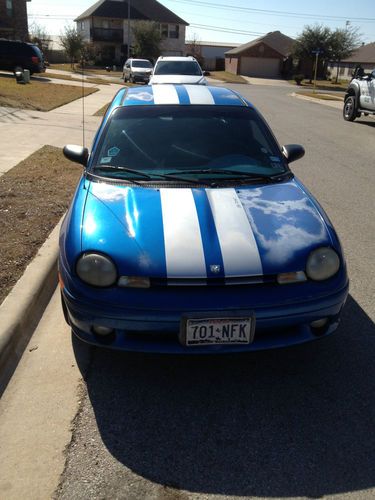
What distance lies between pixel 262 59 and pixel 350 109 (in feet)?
184

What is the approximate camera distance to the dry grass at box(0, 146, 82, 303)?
4.25 meters

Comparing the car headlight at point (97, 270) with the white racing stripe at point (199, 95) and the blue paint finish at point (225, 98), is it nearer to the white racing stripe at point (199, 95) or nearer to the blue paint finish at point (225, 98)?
the white racing stripe at point (199, 95)

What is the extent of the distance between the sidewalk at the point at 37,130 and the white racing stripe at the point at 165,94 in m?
3.48

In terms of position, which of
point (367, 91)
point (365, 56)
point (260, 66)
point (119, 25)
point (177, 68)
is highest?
point (119, 25)

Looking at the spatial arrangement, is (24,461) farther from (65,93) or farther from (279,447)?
(65,93)

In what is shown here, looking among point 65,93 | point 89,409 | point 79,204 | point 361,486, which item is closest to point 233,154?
point 79,204

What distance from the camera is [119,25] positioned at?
6581cm

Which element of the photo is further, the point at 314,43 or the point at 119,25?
the point at 119,25

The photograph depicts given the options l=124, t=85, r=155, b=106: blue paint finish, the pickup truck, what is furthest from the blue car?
the pickup truck

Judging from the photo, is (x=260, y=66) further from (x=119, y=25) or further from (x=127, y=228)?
(x=127, y=228)

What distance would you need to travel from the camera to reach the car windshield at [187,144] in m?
3.72

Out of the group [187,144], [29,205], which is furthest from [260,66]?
[187,144]

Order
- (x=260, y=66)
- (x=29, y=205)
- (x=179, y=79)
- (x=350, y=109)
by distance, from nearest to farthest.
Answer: (x=29, y=205) → (x=179, y=79) → (x=350, y=109) → (x=260, y=66)

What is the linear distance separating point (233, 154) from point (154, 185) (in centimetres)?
84
